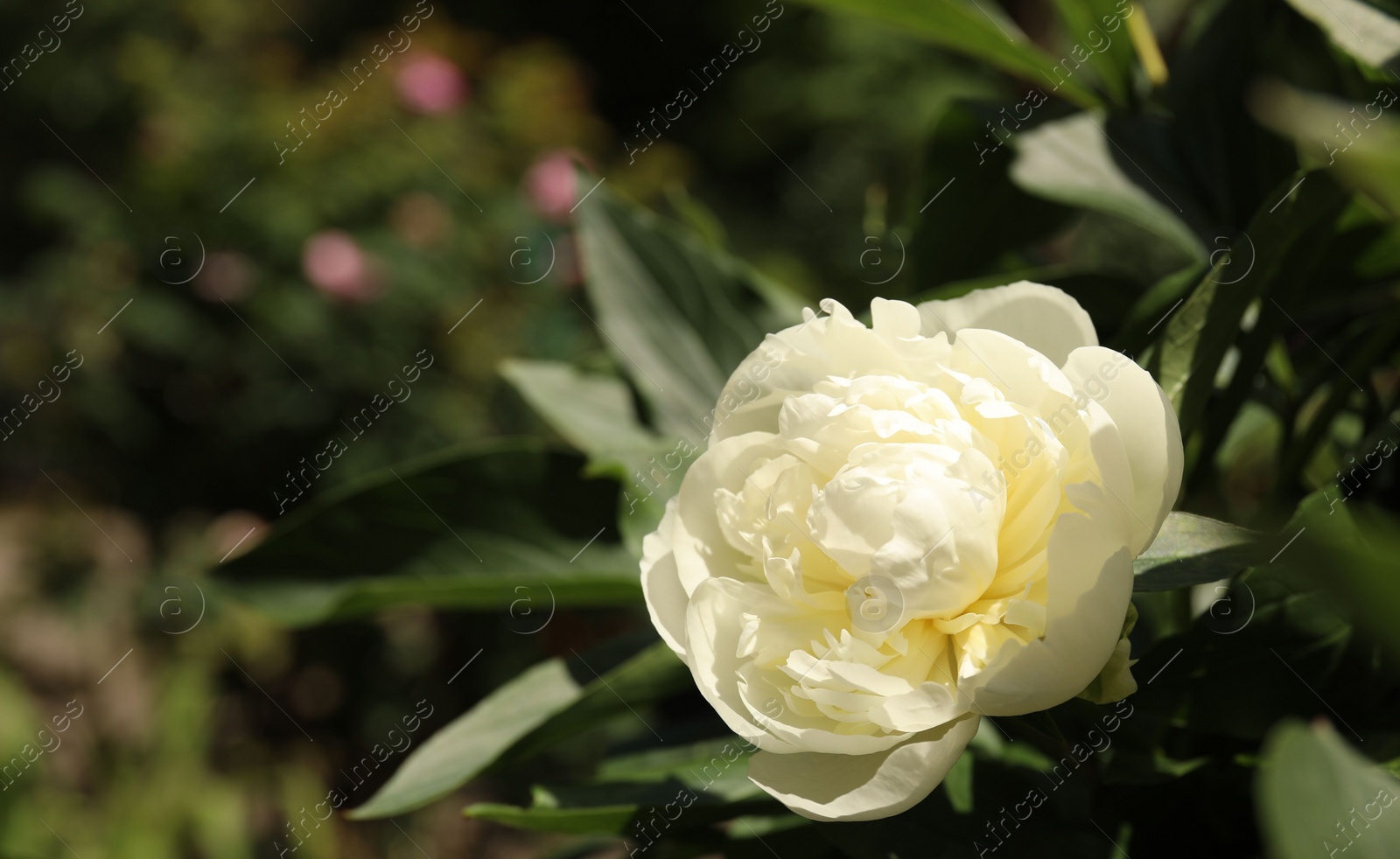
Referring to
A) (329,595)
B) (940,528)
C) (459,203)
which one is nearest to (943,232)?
(940,528)

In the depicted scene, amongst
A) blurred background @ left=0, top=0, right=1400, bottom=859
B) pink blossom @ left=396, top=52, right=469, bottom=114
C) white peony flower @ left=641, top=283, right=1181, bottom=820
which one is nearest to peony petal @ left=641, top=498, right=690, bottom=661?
white peony flower @ left=641, top=283, right=1181, bottom=820

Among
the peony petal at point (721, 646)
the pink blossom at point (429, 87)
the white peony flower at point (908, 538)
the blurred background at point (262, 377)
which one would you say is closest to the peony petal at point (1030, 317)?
the white peony flower at point (908, 538)

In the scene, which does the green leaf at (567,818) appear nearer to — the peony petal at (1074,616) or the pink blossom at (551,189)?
the peony petal at (1074,616)

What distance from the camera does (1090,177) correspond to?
0.47 metres

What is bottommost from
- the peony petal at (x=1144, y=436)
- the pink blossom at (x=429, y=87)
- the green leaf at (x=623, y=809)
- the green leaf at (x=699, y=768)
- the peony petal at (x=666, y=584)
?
the green leaf at (x=699, y=768)

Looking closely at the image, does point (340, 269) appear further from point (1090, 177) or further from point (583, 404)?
point (1090, 177)

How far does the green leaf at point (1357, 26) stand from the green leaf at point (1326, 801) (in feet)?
0.97

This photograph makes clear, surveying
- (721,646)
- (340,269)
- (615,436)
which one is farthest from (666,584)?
(340,269)

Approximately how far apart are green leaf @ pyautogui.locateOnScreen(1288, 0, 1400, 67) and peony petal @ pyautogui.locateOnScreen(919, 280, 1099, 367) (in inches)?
7.8

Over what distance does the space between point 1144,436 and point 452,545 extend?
14.3 inches

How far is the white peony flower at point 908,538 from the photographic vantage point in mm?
261

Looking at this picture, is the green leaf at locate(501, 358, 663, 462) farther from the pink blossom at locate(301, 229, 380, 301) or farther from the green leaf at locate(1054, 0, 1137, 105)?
the pink blossom at locate(301, 229, 380, 301)

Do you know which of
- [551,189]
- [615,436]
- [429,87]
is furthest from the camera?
[429,87]

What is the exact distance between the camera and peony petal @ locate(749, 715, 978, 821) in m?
0.26
